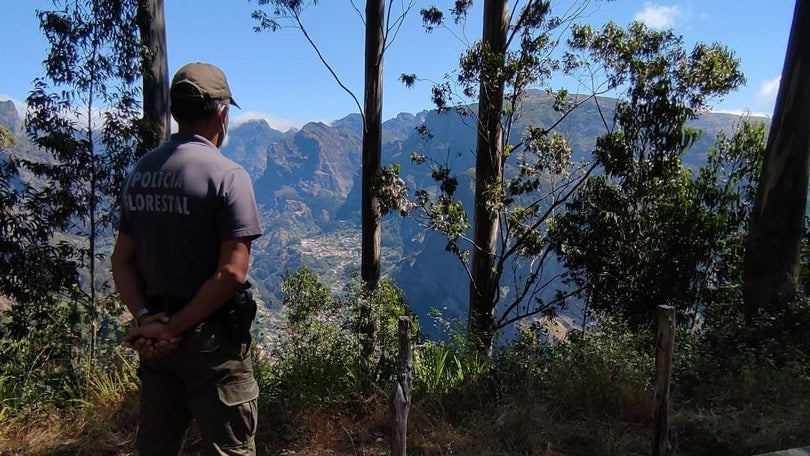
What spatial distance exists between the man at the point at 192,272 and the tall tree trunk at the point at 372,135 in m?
5.05

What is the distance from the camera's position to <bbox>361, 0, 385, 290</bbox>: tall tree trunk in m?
6.94

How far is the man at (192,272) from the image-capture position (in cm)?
161

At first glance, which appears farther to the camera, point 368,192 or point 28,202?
point 368,192

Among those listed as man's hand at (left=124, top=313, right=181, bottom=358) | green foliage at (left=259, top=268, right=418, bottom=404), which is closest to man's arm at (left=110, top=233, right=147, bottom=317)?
man's hand at (left=124, top=313, right=181, bottom=358)

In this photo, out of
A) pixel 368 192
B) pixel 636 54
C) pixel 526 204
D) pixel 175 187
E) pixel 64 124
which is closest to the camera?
pixel 175 187

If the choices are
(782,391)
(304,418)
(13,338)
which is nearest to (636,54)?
(782,391)

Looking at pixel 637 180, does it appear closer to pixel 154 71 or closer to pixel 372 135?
pixel 372 135

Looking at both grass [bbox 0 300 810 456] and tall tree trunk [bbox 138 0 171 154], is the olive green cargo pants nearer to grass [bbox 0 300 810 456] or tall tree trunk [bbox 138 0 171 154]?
grass [bbox 0 300 810 456]

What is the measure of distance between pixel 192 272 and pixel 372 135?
18.5 ft

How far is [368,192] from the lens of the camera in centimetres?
681

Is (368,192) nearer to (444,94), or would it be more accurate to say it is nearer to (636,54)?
(444,94)

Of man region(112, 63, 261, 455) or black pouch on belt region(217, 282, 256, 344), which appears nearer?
man region(112, 63, 261, 455)

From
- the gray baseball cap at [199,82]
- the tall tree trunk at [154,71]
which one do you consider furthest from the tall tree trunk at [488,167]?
the gray baseball cap at [199,82]

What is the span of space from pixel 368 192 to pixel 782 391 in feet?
15.7
